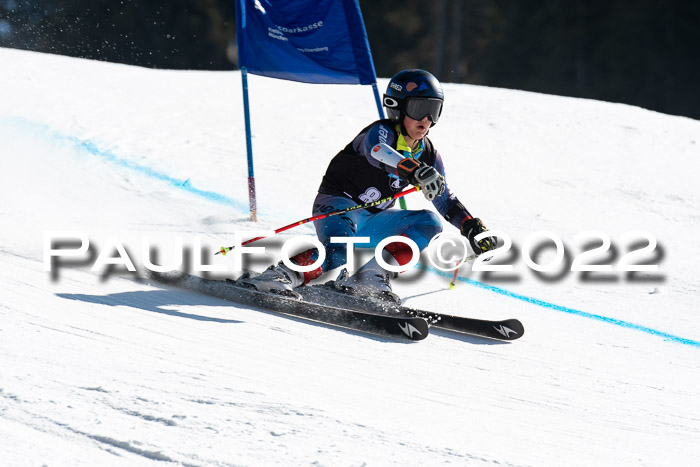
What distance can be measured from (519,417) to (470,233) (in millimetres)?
1474

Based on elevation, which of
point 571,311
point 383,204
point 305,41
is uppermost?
point 305,41

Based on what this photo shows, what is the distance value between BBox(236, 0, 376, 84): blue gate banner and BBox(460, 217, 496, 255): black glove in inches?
87.5

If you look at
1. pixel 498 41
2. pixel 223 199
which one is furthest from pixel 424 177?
pixel 498 41

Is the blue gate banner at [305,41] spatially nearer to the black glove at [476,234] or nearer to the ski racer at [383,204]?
the ski racer at [383,204]

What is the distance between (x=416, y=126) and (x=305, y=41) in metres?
2.22

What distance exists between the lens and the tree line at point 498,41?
95.9 feet

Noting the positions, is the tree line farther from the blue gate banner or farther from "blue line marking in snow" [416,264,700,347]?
"blue line marking in snow" [416,264,700,347]

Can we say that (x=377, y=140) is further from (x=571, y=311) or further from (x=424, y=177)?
(x=571, y=311)

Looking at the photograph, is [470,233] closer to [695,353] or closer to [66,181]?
[695,353]

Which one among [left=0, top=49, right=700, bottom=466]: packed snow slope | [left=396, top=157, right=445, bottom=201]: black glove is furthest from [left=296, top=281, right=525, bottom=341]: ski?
[left=396, top=157, right=445, bottom=201]: black glove

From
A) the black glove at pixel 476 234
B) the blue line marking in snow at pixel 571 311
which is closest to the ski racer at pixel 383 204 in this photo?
the black glove at pixel 476 234

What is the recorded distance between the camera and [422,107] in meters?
4.40

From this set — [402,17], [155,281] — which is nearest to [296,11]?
[155,281]

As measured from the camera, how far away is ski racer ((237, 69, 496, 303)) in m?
4.32
